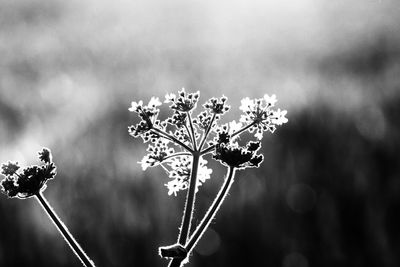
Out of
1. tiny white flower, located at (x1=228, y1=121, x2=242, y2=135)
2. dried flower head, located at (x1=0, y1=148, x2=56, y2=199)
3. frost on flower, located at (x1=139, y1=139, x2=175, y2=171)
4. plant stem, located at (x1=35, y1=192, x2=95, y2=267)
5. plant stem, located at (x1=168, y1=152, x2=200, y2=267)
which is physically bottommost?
plant stem, located at (x1=35, y1=192, x2=95, y2=267)

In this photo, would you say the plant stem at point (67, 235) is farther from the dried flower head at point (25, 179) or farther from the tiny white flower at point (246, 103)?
the tiny white flower at point (246, 103)

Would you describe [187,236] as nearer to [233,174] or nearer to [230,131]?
[233,174]

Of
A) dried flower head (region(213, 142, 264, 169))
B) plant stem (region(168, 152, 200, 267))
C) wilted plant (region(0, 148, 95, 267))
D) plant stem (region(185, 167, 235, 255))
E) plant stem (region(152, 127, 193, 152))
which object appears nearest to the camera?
plant stem (region(168, 152, 200, 267))

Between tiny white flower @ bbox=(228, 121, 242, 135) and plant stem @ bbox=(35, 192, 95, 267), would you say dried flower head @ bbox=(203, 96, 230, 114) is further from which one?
plant stem @ bbox=(35, 192, 95, 267)

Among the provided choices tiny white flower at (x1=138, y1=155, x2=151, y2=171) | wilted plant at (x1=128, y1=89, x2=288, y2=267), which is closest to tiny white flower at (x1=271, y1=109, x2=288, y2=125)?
wilted plant at (x1=128, y1=89, x2=288, y2=267)

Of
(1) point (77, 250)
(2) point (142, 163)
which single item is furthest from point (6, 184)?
(2) point (142, 163)

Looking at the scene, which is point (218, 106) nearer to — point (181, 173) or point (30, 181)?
point (181, 173)
